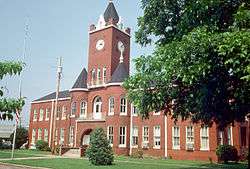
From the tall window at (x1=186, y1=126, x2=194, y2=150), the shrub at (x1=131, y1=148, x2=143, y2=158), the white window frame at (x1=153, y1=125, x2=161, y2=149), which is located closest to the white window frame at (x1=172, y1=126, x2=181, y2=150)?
the tall window at (x1=186, y1=126, x2=194, y2=150)

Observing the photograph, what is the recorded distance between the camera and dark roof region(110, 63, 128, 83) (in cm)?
4306

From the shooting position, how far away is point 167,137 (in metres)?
38.7

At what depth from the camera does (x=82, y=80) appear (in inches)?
1922

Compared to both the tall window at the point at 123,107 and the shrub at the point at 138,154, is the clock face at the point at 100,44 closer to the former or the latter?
the tall window at the point at 123,107

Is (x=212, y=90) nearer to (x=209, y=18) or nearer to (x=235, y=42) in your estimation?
(x=209, y=18)

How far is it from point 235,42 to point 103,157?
16.5m

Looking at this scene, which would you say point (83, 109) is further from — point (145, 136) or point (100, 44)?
point (145, 136)

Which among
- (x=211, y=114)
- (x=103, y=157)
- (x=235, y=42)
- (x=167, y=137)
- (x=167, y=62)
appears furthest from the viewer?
(x=167, y=137)

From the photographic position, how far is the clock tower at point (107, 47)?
4681cm

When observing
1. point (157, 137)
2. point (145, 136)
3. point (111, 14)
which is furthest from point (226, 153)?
point (111, 14)

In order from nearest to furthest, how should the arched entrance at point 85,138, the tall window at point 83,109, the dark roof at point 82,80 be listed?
the arched entrance at point 85,138, the tall window at point 83,109, the dark roof at point 82,80

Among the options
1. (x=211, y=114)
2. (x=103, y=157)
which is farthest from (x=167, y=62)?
(x=103, y=157)

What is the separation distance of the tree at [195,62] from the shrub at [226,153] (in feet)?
45.1

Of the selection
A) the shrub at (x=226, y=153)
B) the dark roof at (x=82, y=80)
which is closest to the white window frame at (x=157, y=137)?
the shrub at (x=226, y=153)
